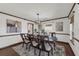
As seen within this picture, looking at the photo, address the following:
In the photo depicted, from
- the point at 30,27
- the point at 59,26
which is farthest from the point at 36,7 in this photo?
the point at 30,27

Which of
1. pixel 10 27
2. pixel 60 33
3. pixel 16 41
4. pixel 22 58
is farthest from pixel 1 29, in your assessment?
pixel 60 33

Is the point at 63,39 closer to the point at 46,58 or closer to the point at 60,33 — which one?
the point at 60,33

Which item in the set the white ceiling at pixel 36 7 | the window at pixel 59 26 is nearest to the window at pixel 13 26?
the white ceiling at pixel 36 7

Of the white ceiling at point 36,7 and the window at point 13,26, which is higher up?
the white ceiling at point 36,7

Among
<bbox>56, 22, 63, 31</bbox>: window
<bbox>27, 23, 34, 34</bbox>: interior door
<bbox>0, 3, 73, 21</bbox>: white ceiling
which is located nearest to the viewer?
<bbox>0, 3, 73, 21</bbox>: white ceiling

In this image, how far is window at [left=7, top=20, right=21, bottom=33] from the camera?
4211 mm

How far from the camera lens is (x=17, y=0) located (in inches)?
59.2

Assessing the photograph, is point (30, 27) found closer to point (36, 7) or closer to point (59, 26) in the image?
point (59, 26)

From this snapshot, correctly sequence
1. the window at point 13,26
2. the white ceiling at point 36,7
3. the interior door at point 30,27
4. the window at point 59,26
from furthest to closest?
the interior door at point 30,27 → the window at point 59,26 → the window at point 13,26 → the white ceiling at point 36,7

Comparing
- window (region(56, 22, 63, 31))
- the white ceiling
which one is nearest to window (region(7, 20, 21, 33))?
the white ceiling

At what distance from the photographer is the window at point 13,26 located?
4.21 meters

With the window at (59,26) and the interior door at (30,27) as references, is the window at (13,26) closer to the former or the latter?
the interior door at (30,27)

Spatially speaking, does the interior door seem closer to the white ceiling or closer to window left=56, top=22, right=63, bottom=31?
window left=56, top=22, right=63, bottom=31

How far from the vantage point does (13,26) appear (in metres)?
4.51
